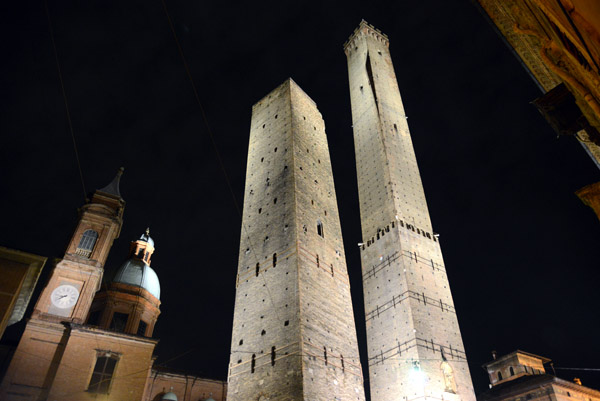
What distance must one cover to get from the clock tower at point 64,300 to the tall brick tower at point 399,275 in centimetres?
1370

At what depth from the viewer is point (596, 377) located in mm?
33438

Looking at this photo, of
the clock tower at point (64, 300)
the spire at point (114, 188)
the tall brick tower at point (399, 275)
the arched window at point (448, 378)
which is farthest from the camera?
the spire at point (114, 188)

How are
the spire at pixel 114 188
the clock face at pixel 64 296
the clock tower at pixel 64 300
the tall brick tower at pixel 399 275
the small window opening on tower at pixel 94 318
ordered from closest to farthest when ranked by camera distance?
the clock tower at pixel 64 300, the tall brick tower at pixel 399 275, the clock face at pixel 64 296, the small window opening on tower at pixel 94 318, the spire at pixel 114 188

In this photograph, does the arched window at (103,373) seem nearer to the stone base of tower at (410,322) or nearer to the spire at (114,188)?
the spire at (114,188)

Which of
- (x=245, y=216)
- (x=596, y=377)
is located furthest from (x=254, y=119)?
(x=596, y=377)

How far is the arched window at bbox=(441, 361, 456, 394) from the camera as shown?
17.0m

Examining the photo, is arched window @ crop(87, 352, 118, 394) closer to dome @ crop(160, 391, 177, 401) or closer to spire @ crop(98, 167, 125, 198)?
dome @ crop(160, 391, 177, 401)

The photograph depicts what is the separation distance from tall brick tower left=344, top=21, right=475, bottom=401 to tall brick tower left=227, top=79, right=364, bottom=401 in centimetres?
556

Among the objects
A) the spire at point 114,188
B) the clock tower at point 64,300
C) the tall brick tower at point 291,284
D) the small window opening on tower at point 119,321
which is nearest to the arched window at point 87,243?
the clock tower at point 64,300

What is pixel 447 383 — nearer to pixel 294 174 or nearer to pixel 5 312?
pixel 294 174

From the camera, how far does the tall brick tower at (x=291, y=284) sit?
37.1 ft

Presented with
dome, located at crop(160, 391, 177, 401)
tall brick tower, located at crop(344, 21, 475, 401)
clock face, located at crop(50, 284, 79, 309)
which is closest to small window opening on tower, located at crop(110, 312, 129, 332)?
clock face, located at crop(50, 284, 79, 309)

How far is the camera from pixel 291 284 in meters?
12.5

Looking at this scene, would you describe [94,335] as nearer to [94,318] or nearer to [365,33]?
[94,318]
